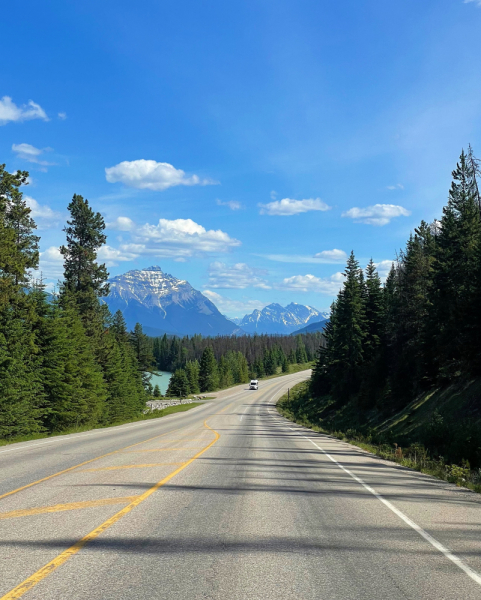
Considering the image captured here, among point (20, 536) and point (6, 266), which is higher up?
point (6, 266)

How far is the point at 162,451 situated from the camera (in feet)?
50.3

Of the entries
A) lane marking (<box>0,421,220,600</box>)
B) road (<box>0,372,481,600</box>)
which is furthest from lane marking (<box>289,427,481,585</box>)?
lane marking (<box>0,421,220,600</box>)

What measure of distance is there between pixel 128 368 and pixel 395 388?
30.2 metres

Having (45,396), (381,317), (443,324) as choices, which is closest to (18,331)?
(45,396)

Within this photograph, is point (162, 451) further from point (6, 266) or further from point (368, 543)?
point (6, 266)

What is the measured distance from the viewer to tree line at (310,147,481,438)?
2915 centimetres

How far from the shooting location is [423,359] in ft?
116

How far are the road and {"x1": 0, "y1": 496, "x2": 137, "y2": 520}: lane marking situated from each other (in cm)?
3

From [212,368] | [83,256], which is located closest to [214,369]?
[212,368]

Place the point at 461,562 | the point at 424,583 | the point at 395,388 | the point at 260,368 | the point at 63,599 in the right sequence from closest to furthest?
the point at 63,599
the point at 424,583
the point at 461,562
the point at 395,388
the point at 260,368

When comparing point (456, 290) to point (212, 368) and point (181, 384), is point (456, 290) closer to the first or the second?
point (181, 384)

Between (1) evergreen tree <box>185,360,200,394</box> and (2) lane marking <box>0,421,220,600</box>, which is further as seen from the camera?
(1) evergreen tree <box>185,360,200,394</box>

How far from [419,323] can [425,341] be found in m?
6.93

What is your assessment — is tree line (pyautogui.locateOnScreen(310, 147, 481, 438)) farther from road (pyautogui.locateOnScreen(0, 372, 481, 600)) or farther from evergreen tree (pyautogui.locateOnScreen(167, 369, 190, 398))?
evergreen tree (pyautogui.locateOnScreen(167, 369, 190, 398))
